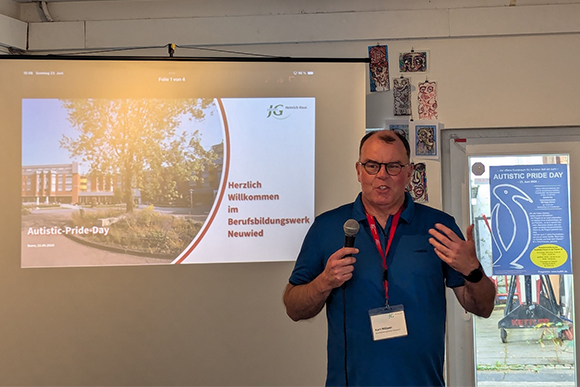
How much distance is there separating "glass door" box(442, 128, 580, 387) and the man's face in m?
1.58

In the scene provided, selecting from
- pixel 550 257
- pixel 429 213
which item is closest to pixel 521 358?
pixel 550 257

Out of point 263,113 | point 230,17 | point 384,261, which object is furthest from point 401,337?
point 230,17

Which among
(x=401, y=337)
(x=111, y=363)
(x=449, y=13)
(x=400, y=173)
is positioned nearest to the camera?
(x=401, y=337)

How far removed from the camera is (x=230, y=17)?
3.23 m

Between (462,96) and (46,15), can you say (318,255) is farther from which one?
(46,15)

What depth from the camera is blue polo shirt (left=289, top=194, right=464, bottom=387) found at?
160 cm

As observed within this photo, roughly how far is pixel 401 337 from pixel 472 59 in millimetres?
2141

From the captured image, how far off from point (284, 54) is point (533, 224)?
6.18 ft

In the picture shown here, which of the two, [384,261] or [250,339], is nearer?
[384,261]

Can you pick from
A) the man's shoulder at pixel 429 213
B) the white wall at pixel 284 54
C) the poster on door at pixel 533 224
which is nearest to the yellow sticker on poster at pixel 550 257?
the poster on door at pixel 533 224

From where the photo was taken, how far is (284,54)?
324 centimetres

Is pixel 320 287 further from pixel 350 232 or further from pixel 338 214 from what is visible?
pixel 338 214

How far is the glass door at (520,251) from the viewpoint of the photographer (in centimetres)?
314

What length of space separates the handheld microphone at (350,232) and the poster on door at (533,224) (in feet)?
6.19
